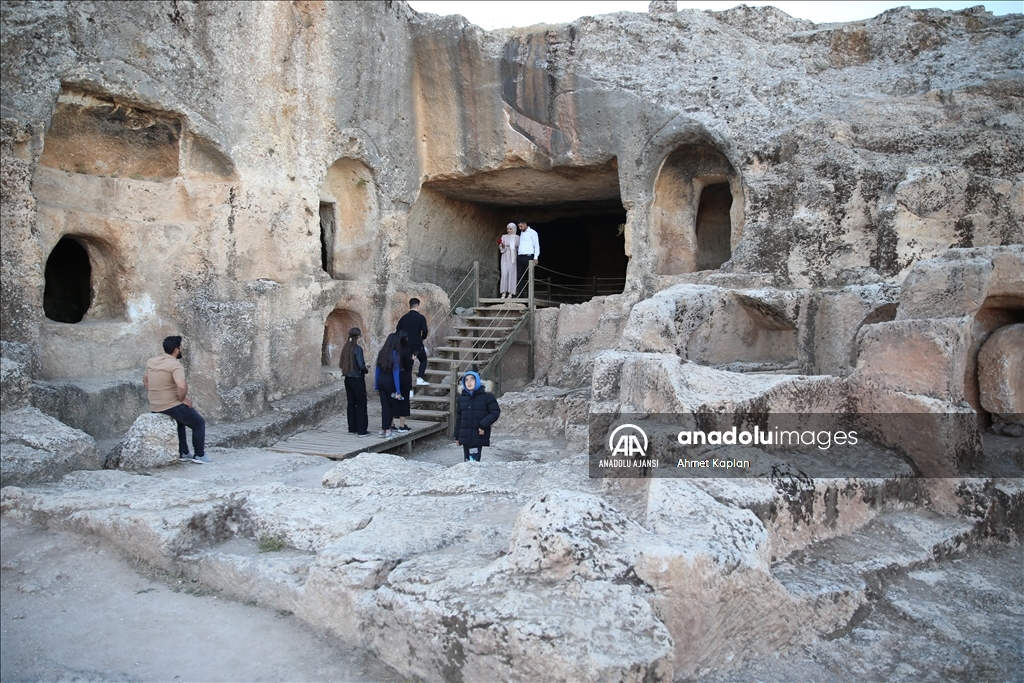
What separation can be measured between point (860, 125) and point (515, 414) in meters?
4.41

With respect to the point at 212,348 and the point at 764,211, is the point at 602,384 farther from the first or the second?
the point at 212,348

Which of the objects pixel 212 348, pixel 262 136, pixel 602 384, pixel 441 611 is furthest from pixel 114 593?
pixel 262 136

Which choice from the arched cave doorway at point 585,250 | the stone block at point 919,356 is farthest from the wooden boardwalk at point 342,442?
the arched cave doorway at point 585,250

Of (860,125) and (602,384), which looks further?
(860,125)

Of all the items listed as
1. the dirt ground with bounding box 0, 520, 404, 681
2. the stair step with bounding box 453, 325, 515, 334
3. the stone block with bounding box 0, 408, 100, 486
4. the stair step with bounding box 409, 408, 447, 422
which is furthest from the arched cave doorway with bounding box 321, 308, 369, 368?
the dirt ground with bounding box 0, 520, 404, 681

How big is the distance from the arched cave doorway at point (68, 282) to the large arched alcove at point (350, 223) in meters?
2.60

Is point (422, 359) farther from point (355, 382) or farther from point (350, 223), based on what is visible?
point (350, 223)

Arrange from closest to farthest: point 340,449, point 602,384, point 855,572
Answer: point 855,572 < point 602,384 < point 340,449

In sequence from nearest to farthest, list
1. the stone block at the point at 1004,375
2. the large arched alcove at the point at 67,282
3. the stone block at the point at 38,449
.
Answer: the stone block at the point at 38,449
the stone block at the point at 1004,375
the large arched alcove at the point at 67,282

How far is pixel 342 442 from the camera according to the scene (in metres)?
7.56

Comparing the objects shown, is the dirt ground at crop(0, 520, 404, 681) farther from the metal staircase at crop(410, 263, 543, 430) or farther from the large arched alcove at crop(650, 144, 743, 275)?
the large arched alcove at crop(650, 144, 743, 275)

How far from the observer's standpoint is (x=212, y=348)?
7.96 meters

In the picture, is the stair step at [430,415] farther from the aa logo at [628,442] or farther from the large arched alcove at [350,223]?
the aa logo at [628,442]

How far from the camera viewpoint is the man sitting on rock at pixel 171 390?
5.96m
